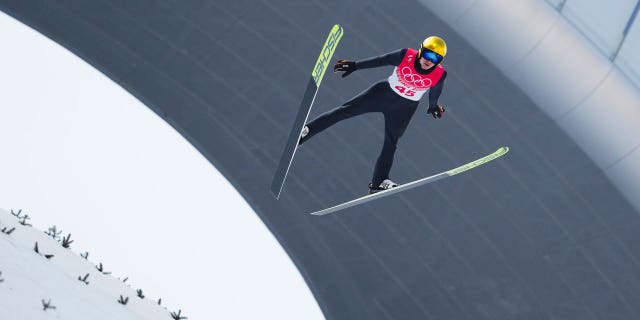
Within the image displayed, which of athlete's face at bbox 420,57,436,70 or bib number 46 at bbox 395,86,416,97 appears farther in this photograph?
bib number 46 at bbox 395,86,416,97

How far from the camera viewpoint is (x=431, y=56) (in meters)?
12.9

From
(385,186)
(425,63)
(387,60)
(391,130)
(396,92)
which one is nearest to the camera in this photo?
(425,63)

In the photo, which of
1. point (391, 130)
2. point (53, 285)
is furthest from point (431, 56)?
point (53, 285)

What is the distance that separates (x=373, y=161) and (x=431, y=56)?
8.28 meters

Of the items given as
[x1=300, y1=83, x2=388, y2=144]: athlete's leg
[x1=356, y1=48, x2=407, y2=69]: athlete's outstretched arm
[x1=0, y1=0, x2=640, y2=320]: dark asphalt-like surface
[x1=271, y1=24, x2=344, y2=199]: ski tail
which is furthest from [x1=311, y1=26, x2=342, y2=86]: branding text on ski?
[x1=0, y1=0, x2=640, y2=320]: dark asphalt-like surface

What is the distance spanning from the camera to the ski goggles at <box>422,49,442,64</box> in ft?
42.1

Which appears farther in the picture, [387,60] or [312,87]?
[312,87]

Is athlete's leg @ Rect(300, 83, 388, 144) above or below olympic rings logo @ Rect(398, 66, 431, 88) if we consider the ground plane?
above

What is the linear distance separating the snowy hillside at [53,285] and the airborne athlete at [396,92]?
330 centimetres

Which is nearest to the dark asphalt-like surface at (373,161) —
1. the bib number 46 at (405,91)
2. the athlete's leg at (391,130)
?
the athlete's leg at (391,130)

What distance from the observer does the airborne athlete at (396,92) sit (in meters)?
13.2

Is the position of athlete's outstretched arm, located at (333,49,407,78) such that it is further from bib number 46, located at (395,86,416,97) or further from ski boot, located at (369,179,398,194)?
ski boot, located at (369,179,398,194)

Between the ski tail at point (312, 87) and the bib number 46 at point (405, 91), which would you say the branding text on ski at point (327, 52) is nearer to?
the ski tail at point (312, 87)

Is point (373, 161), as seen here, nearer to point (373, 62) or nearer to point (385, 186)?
point (385, 186)
